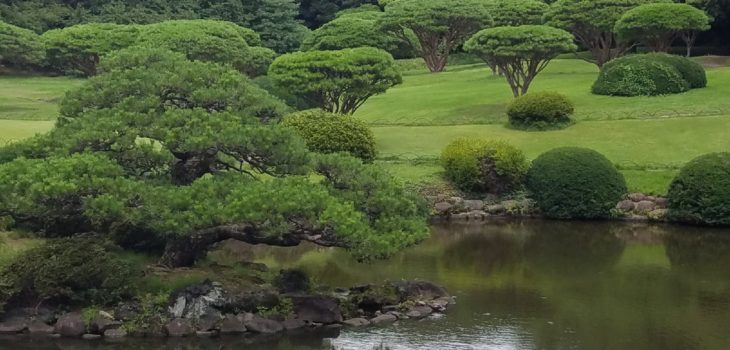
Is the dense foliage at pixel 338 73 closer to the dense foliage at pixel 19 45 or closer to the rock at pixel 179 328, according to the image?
the rock at pixel 179 328

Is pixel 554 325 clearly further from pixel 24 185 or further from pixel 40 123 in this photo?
pixel 40 123

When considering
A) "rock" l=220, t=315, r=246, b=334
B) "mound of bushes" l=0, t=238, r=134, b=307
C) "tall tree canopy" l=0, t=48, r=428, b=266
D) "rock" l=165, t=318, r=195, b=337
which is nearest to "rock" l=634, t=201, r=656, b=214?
"tall tree canopy" l=0, t=48, r=428, b=266

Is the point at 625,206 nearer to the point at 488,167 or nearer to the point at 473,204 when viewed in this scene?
the point at 488,167

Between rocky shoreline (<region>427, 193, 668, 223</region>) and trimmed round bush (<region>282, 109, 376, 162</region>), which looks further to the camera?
trimmed round bush (<region>282, 109, 376, 162</region>)

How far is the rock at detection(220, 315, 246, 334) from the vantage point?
1848cm

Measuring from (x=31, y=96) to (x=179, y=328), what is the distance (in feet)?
134

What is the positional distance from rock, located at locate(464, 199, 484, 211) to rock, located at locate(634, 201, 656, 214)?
528cm

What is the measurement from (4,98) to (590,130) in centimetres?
3273

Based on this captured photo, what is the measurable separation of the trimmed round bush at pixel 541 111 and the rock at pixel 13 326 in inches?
1033

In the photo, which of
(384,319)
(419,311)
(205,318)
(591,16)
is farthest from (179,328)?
(591,16)

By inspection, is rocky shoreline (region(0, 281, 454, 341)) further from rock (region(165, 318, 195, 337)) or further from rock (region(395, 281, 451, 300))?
rock (region(395, 281, 451, 300))

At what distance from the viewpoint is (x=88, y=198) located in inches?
714

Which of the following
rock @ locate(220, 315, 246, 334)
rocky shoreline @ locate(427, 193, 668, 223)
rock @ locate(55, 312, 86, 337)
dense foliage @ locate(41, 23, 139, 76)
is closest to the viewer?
rock @ locate(55, 312, 86, 337)

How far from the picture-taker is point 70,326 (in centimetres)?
1817
